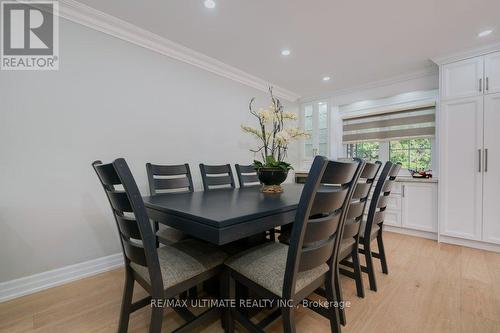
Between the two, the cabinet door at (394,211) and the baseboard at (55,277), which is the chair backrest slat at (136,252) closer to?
the baseboard at (55,277)

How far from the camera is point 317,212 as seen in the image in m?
Result: 0.89

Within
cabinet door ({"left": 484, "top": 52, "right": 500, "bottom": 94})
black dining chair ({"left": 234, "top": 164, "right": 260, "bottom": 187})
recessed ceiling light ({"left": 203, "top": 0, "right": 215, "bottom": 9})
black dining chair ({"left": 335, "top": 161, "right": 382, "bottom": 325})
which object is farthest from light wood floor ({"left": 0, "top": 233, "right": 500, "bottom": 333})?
recessed ceiling light ({"left": 203, "top": 0, "right": 215, "bottom": 9})

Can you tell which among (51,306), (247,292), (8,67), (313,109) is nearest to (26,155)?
(8,67)

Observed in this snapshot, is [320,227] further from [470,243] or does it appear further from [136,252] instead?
[470,243]

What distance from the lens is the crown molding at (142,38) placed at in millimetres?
1870

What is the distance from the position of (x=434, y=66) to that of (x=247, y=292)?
147 inches

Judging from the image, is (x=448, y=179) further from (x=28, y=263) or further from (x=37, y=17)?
(x=37, y=17)

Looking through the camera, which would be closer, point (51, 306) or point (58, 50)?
point (51, 306)

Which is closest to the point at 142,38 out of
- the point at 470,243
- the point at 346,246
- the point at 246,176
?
the point at 246,176

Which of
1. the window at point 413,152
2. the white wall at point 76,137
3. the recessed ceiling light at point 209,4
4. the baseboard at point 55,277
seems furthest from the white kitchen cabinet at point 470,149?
the baseboard at point 55,277

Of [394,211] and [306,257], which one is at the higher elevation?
[306,257]

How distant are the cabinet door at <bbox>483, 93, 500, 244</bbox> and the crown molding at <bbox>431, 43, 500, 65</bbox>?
1.74ft

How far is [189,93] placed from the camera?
2729 millimetres

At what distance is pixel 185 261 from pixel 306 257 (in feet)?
2.05
